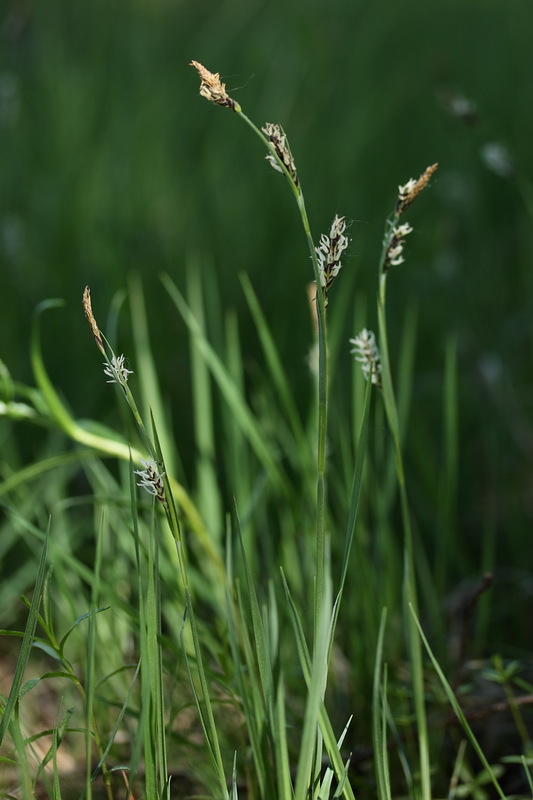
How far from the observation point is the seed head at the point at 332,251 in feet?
1.55

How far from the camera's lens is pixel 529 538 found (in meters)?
1.27

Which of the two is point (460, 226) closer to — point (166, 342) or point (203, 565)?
point (166, 342)

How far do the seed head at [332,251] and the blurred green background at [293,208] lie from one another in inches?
21.3

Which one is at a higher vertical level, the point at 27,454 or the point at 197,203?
the point at 197,203

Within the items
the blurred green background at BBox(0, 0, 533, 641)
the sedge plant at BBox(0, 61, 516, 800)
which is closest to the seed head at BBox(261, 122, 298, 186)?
the sedge plant at BBox(0, 61, 516, 800)

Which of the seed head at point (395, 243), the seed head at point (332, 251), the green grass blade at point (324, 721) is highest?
the seed head at point (395, 243)

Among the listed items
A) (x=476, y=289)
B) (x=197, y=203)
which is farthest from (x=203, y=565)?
(x=197, y=203)

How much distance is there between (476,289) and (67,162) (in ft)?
3.71

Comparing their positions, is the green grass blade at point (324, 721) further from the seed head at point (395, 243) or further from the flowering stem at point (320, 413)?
the seed head at point (395, 243)

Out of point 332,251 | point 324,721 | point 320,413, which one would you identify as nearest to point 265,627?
point 324,721

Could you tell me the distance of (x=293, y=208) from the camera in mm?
1963

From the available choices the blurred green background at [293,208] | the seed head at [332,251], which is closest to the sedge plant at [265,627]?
the seed head at [332,251]

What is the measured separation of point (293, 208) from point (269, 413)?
984 millimetres

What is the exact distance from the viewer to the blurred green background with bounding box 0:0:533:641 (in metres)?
1.47
